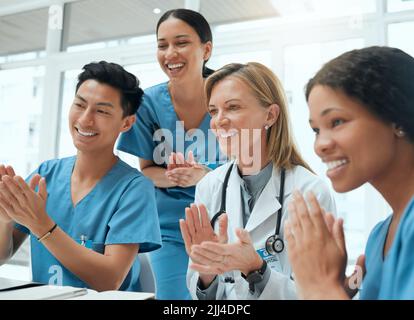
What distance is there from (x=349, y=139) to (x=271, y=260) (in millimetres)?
292

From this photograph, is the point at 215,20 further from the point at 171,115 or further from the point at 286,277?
the point at 286,277

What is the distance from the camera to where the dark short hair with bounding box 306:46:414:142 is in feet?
1.59

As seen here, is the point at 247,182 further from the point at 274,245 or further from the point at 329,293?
the point at 329,293

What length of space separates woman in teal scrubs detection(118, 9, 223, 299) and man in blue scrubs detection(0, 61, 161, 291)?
64mm

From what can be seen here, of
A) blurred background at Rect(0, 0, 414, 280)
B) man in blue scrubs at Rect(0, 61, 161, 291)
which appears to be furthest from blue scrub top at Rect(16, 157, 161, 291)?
blurred background at Rect(0, 0, 414, 280)

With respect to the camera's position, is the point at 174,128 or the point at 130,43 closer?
the point at 174,128

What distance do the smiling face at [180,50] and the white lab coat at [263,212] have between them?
0.91ft

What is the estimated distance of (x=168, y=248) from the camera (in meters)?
0.97

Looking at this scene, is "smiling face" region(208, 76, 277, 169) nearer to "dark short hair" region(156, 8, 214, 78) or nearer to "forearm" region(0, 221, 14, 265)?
"dark short hair" region(156, 8, 214, 78)

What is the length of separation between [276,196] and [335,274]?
0.27 metres

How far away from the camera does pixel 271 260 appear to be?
0.71m

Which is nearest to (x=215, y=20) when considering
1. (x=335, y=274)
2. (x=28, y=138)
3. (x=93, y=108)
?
(x=93, y=108)

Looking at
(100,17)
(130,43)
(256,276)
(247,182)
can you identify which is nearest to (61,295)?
(256,276)

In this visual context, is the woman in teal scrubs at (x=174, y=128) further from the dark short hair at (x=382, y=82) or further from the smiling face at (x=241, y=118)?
the dark short hair at (x=382, y=82)
